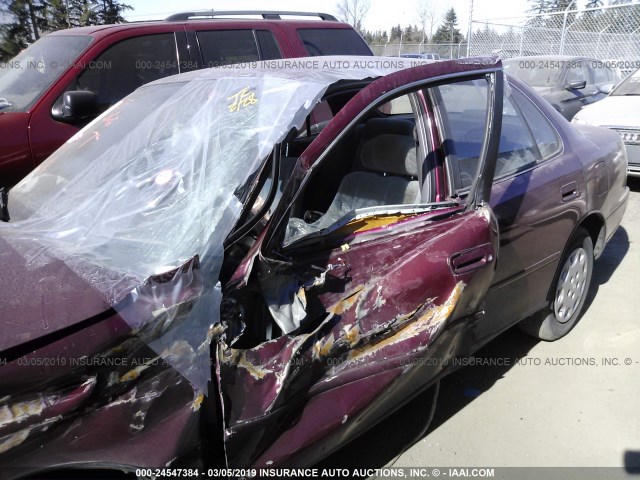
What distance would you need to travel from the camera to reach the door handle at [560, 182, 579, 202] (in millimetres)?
2900

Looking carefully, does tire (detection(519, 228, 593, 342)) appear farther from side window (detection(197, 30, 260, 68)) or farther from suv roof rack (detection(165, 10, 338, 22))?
suv roof rack (detection(165, 10, 338, 22))

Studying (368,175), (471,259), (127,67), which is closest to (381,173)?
(368,175)

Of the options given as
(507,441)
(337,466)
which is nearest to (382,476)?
(337,466)

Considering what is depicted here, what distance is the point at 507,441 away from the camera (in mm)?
2527

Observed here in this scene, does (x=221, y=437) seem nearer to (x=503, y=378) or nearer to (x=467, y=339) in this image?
(x=467, y=339)

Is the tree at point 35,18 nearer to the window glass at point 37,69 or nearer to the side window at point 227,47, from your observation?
the window glass at point 37,69

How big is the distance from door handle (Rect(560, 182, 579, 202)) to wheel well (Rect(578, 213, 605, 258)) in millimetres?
309

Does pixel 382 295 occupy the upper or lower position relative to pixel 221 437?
upper

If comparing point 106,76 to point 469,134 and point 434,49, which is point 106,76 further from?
point 434,49

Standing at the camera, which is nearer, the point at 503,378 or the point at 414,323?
the point at 414,323

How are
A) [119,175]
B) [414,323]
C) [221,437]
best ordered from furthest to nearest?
[119,175] < [414,323] < [221,437]

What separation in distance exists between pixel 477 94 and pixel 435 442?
5.69 ft

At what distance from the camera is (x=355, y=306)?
6.53 feet

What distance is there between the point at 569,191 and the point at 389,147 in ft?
3.46
